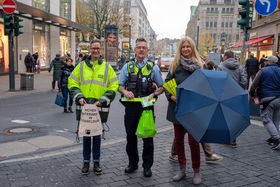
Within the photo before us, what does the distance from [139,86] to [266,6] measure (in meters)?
6.74

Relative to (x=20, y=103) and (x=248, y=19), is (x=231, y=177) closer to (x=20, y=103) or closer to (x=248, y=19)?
(x=248, y=19)

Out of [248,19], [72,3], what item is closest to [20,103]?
[248,19]

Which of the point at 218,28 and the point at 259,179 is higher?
the point at 218,28

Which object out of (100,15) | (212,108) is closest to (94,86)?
(212,108)

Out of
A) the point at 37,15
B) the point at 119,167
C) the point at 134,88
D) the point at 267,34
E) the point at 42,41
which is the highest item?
the point at 37,15

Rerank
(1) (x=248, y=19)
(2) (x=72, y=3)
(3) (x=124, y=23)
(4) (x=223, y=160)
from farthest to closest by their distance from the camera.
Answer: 1. (3) (x=124, y=23)
2. (2) (x=72, y=3)
3. (1) (x=248, y=19)
4. (4) (x=223, y=160)

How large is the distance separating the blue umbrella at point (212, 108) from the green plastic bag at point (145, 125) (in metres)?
0.55

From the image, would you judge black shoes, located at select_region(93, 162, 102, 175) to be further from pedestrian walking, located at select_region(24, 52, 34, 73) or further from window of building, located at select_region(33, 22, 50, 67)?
window of building, located at select_region(33, 22, 50, 67)

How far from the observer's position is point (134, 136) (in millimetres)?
4809

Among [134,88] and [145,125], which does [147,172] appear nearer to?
[145,125]

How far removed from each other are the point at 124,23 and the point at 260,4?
44017 millimetres

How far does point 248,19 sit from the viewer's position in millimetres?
11023

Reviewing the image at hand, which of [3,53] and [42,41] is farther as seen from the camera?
[42,41]

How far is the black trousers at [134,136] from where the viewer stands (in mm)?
4637
